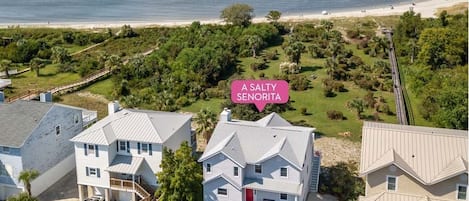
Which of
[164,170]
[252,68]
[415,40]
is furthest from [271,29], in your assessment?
[164,170]

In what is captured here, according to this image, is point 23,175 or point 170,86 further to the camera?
point 170,86

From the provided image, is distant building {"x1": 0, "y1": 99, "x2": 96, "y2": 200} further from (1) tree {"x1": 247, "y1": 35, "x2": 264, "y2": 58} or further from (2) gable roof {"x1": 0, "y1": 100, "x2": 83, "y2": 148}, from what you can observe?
(1) tree {"x1": 247, "y1": 35, "x2": 264, "y2": 58}

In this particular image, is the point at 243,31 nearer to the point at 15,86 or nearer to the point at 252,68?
the point at 252,68

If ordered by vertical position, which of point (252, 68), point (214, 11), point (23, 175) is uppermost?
point (214, 11)

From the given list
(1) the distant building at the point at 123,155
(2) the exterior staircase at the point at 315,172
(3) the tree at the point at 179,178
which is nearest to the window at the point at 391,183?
(2) the exterior staircase at the point at 315,172

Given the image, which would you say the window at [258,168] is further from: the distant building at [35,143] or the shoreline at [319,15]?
the shoreline at [319,15]

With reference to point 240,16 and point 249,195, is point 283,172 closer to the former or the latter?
point 249,195

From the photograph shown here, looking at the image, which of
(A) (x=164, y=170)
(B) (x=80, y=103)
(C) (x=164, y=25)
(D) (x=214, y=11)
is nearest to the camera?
(A) (x=164, y=170)

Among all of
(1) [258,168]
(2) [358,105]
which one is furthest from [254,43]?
(1) [258,168]
